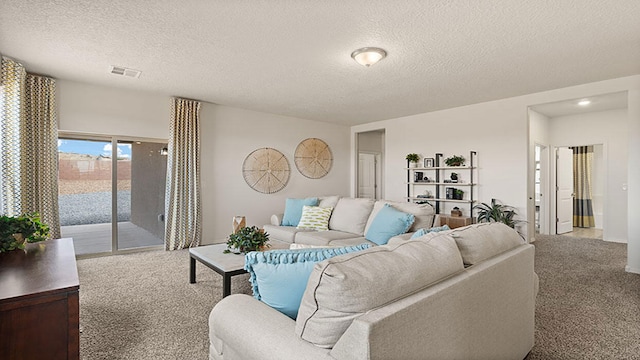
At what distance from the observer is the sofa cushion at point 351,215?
166 inches

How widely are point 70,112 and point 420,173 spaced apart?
561cm

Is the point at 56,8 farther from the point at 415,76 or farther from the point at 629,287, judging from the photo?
the point at 629,287

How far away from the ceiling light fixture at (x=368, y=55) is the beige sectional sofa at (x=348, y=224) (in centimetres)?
171

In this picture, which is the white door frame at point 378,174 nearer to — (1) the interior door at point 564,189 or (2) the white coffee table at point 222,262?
(1) the interior door at point 564,189

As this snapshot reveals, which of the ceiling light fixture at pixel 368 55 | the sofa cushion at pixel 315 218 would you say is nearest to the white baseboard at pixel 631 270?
the sofa cushion at pixel 315 218

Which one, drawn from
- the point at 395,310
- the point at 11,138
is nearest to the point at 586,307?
the point at 395,310

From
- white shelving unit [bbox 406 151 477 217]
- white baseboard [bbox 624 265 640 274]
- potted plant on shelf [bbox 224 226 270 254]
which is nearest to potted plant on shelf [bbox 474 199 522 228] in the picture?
white shelving unit [bbox 406 151 477 217]

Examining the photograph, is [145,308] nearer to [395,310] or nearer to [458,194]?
[395,310]

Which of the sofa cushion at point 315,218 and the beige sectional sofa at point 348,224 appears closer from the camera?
the beige sectional sofa at point 348,224

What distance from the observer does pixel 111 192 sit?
471cm

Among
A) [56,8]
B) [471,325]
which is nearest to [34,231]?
[56,8]

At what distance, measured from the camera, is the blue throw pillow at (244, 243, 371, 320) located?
1297 mm

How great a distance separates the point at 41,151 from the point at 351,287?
4.69 meters

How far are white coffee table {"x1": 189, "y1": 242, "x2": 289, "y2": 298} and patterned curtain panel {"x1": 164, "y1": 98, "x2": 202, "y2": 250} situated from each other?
1.87 m
